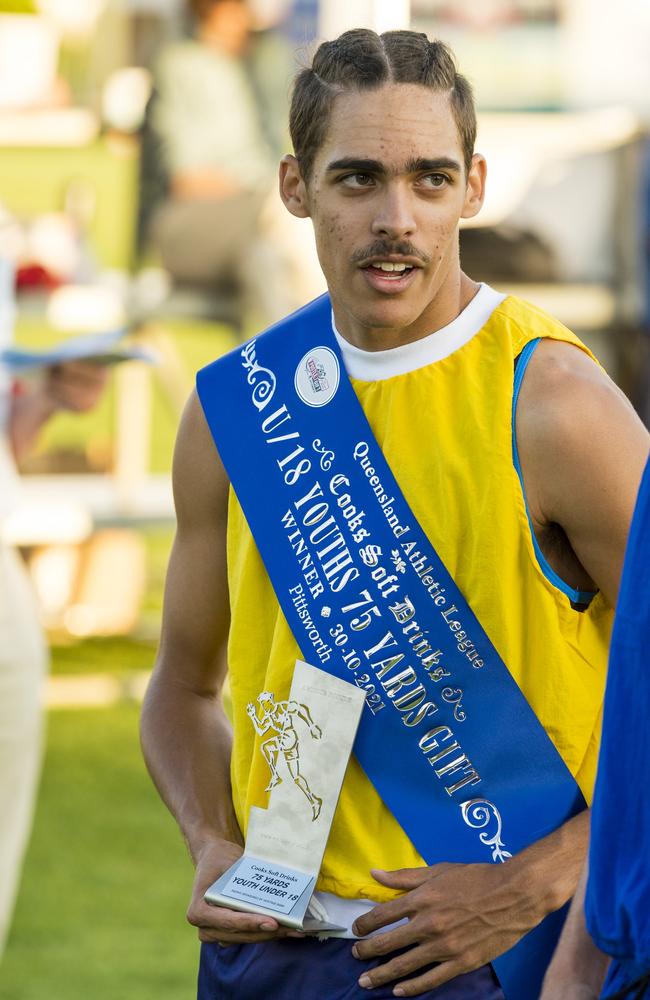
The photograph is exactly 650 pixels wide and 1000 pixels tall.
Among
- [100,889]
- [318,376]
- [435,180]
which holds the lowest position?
[100,889]

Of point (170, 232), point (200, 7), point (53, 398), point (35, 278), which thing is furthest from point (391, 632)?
point (200, 7)

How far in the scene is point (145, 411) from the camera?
814 cm

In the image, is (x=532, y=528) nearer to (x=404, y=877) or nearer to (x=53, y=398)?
(x=404, y=877)

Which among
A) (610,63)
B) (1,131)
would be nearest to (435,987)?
(1,131)

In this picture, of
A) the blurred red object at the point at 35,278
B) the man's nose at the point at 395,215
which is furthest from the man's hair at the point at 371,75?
the blurred red object at the point at 35,278

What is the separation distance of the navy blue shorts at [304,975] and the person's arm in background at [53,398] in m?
2.52

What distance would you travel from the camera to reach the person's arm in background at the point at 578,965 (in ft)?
5.17

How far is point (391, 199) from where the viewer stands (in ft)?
6.80

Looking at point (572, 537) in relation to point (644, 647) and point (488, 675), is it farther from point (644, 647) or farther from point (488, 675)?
point (644, 647)

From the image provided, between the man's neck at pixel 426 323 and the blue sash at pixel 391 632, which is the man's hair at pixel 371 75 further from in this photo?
the blue sash at pixel 391 632

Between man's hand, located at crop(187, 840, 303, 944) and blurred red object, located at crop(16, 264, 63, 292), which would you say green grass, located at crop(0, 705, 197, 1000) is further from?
man's hand, located at crop(187, 840, 303, 944)

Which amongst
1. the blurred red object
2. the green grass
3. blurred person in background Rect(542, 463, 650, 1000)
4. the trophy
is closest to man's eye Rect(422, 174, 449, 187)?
the trophy

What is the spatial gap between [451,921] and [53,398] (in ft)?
9.39

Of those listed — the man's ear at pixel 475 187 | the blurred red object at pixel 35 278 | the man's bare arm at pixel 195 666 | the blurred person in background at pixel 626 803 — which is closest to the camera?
the blurred person in background at pixel 626 803
